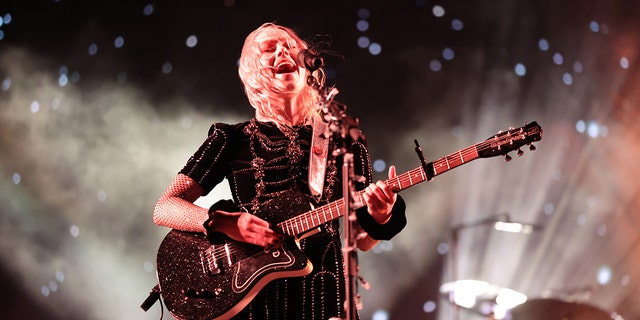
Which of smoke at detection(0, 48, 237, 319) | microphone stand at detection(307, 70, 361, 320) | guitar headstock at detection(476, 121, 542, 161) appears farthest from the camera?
smoke at detection(0, 48, 237, 319)

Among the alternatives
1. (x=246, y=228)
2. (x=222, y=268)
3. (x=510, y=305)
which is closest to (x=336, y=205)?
(x=246, y=228)

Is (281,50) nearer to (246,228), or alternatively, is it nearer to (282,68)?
(282,68)

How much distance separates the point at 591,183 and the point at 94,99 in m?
3.65

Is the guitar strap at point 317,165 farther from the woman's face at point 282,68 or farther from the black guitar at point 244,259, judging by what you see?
the woman's face at point 282,68

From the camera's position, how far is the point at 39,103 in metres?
4.92

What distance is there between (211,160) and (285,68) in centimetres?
46

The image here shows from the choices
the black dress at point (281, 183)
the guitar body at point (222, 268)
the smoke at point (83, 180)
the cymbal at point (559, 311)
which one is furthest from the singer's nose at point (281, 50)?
the smoke at point (83, 180)

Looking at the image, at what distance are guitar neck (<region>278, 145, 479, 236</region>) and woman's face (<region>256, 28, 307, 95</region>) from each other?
0.53m

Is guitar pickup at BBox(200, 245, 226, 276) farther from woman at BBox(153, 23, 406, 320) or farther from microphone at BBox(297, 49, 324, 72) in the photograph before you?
microphone at BBox(297, 49, 324, 72)

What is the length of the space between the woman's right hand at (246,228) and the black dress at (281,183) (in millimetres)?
86

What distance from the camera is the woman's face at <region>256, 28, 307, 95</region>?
2.62 metres

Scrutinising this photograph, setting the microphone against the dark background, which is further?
the dark background

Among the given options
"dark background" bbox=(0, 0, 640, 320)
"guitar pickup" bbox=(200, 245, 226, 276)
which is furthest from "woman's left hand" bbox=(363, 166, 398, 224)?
"dark background" bbox=(0, 0, 640, 320)

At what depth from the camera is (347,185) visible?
1.81 m
